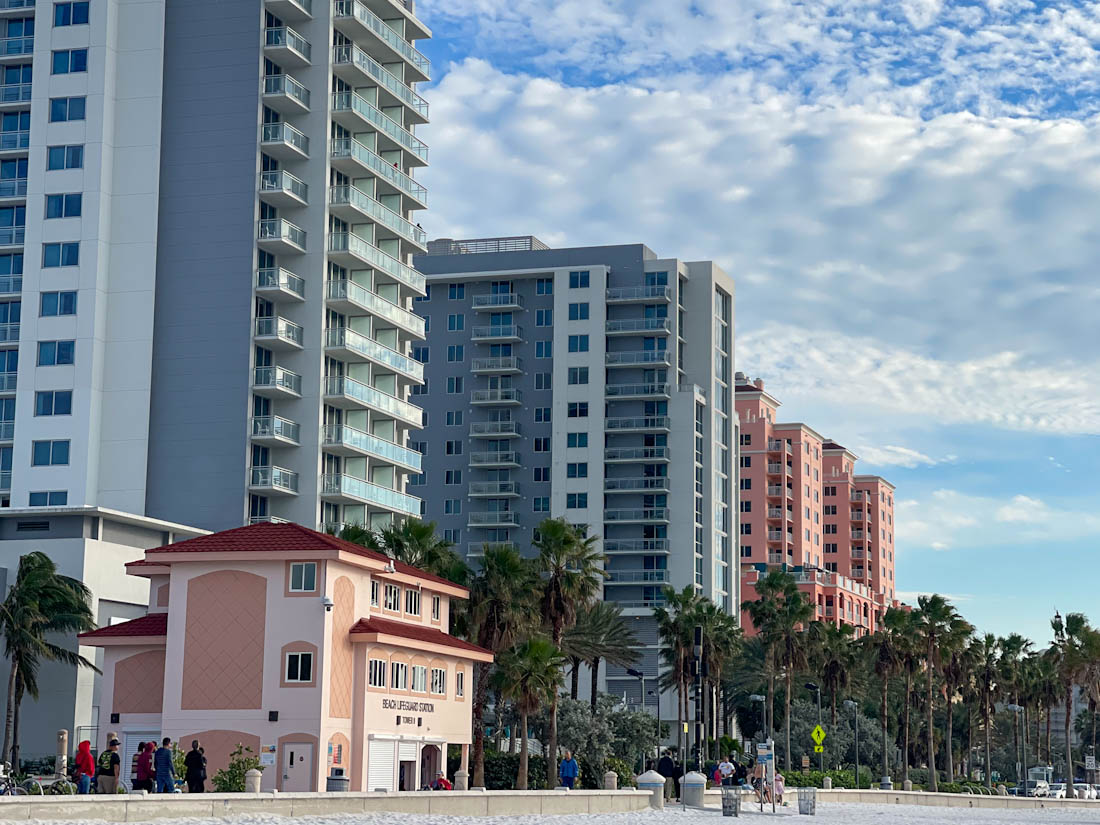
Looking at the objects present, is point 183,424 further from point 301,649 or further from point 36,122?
point 301,649

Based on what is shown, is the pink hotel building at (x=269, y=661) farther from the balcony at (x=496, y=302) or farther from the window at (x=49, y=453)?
the balcony at (x=496, y=302)

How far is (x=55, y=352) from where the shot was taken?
8175 cm

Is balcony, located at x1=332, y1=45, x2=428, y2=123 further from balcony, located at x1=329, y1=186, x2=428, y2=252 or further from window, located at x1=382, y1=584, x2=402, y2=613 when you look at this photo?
window, located at x1=382, y1=584, x2=402, y2=613

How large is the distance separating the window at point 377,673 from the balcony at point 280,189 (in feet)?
125

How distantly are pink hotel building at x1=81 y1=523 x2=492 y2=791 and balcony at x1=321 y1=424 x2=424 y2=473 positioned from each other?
103 feet

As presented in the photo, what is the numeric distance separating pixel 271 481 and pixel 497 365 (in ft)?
162

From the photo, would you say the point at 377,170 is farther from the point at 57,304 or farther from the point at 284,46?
the point at 57,304

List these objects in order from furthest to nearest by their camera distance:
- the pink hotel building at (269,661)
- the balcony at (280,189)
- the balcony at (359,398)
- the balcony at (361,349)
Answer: the balcony at (361,349) → the balcony at (359,398) → the balcony at (280,189) → the pink hotel building at (269,661)

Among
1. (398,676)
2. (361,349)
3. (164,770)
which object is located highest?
(361,349)

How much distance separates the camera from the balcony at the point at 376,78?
89.9m

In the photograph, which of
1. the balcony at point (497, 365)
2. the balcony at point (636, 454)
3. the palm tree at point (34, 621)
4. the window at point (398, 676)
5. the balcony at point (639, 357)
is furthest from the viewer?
the balcony at point (497, 365)

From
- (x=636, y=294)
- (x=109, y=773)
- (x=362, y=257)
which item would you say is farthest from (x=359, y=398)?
(x=109, y=773)

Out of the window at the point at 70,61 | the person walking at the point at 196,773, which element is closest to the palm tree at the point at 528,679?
the person walking at the point at 196,773

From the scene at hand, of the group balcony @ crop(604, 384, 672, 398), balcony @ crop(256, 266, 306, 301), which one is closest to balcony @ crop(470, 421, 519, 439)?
balcony @ crop(604, 384, 672, 398)
